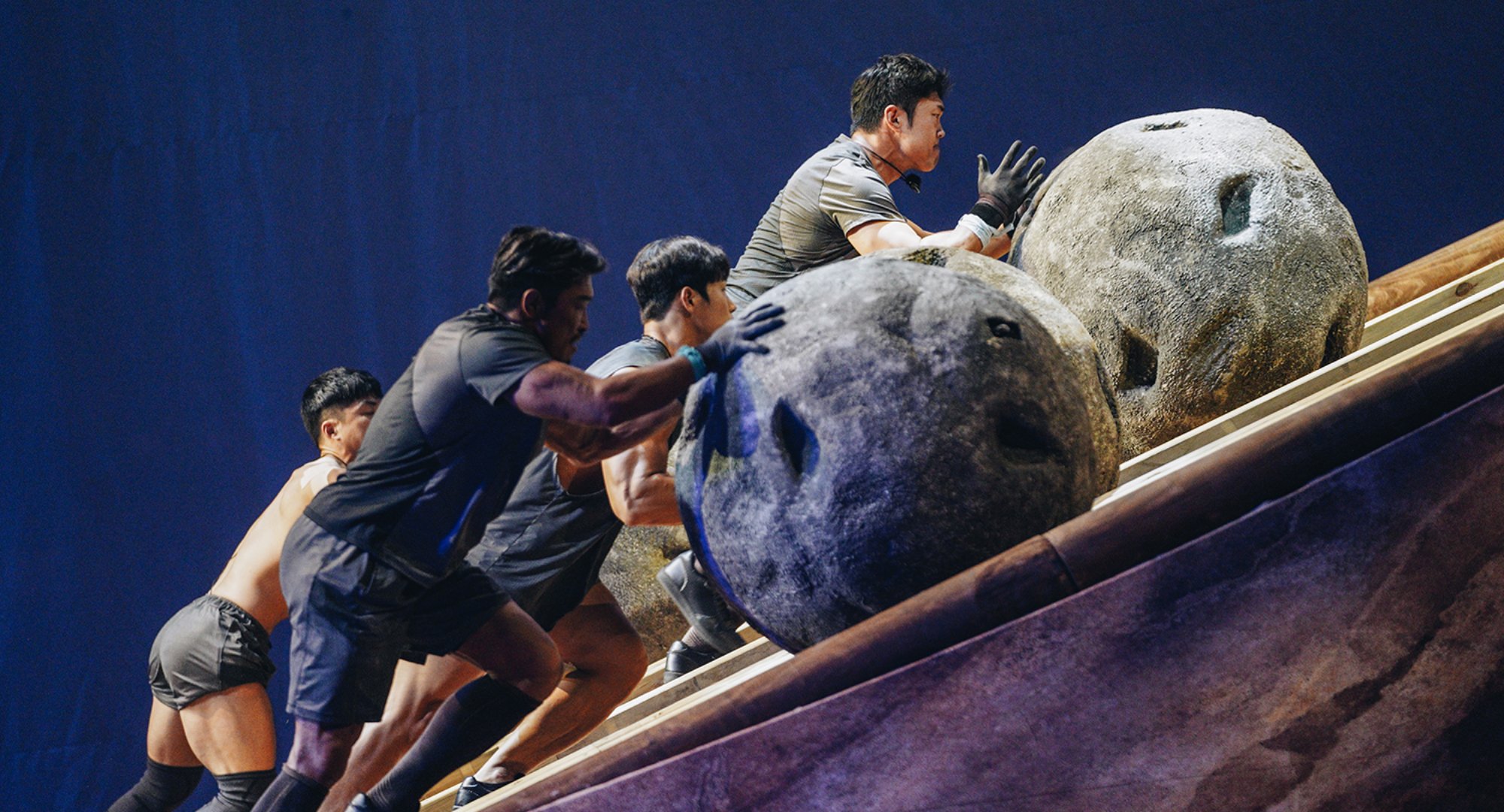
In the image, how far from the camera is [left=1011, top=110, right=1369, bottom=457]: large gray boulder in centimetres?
416

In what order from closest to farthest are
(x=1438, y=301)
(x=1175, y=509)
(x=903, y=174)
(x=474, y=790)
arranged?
(x=1175, y=509), (x=474, y=790), (x=903, y=174), (x=1438, y=301)

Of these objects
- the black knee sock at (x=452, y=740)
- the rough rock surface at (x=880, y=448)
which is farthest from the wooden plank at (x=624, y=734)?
the rough rock surface at (x=880, y=448)

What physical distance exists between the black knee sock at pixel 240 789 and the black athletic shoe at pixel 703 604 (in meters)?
1.51

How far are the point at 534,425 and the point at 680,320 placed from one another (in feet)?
2.91

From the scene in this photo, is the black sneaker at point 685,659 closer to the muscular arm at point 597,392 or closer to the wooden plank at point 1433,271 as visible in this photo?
the muscular arm at point 597,392

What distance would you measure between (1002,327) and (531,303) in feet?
3.78

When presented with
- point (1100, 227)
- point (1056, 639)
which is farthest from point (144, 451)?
point (1056, 639)

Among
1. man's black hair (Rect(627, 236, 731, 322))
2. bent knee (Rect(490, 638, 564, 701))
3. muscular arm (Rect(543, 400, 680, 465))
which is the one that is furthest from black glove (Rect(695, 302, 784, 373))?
bent knee (Rect(490, 638, 564, 701))

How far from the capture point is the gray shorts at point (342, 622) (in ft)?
9.76

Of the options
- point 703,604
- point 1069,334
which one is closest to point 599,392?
point 1069,334

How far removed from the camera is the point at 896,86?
4879 millimetres

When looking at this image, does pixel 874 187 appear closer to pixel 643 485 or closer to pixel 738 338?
pixel 643 485

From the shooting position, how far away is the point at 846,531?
2.64 m

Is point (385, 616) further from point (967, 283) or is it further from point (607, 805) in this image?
point (967, 283)
